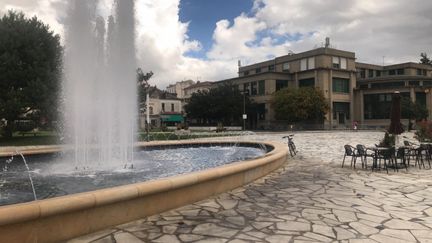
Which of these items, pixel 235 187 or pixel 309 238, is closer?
pixel 309 238

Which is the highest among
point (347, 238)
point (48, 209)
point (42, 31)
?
point (42, 31)

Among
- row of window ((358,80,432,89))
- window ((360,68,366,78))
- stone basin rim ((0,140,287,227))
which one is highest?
window ((360,68,366,78))

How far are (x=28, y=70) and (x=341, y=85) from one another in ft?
181

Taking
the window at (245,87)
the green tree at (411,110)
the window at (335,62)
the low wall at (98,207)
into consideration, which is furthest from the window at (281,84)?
the low wall at (98,207)

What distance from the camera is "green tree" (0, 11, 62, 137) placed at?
32.4 m

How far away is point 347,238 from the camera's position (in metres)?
5.96

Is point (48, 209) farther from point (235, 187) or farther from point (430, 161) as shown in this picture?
point (430, 161)

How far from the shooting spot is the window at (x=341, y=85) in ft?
240

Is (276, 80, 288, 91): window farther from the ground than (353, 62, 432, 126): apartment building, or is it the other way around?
(276, 80, 288, 91): window

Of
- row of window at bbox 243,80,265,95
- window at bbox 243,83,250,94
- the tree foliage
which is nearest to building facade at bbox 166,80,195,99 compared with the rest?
window at bbox 243,83,250,94

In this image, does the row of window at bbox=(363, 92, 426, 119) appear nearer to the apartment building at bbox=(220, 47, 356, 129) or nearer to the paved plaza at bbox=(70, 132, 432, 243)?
the apartment building at bbox=(220, 47, 356, 129)

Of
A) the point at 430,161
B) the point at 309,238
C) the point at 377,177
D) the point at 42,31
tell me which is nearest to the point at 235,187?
the point at 309,238

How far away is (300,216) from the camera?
7078 mm

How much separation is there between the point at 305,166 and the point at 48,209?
10.1 meters
